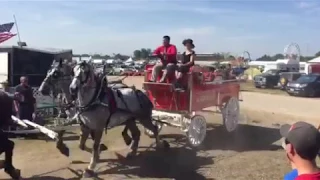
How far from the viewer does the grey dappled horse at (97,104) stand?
8.17 m

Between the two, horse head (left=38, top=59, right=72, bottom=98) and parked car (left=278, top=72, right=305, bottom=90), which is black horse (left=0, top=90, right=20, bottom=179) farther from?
parked car (left=278, top=72, right=305, bottom=90)

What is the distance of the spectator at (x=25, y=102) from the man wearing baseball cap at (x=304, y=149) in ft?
36.0

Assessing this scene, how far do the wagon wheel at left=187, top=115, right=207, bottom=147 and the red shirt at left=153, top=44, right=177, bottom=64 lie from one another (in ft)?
5.22

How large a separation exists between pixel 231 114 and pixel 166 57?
3291mm

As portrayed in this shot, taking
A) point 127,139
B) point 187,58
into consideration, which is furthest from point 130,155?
point 187,58

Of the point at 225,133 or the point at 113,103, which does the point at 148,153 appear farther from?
the point at 225,133

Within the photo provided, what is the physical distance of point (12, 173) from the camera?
301 inches

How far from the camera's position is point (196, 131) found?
34.9 feet

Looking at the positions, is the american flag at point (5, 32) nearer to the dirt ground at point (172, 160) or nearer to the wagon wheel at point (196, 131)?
the dirt ground at point (172, 160)

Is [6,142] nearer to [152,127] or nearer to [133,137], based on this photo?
[133,137]

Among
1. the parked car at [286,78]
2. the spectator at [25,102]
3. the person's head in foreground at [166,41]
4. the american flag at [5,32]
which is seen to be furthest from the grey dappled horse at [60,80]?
the parked car at [286,78]

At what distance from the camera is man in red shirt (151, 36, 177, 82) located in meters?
10.7

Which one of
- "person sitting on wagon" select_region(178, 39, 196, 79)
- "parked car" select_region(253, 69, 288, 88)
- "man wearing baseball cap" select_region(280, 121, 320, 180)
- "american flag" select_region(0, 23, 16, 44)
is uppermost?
"american flag" select_region(0, 23, 16, 44)

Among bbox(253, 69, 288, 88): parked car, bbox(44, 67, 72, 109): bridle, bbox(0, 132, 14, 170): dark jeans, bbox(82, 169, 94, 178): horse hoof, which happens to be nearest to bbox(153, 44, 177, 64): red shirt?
bbox(44, 67, 72, 109): bridle
